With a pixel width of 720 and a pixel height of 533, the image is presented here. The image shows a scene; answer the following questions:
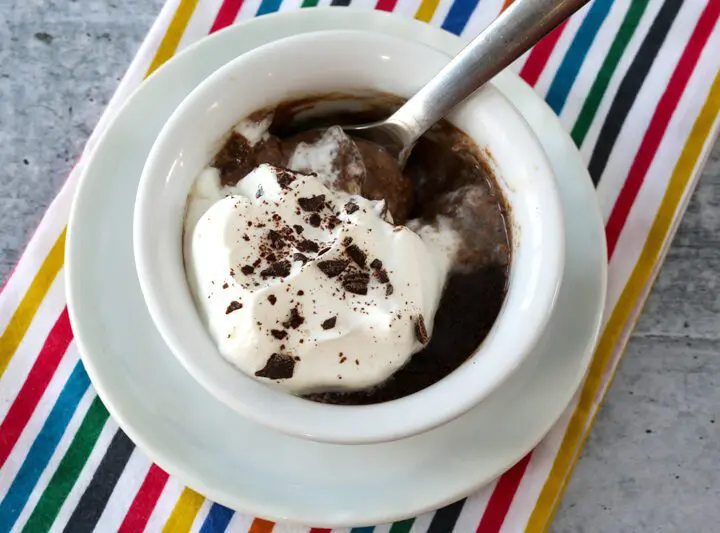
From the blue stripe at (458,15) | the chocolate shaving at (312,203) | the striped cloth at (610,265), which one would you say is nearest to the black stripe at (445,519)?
the striped cloth at (610,265)

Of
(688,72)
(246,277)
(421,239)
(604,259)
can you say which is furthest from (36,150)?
(688,72)

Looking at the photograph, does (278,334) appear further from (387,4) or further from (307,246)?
(387,4)

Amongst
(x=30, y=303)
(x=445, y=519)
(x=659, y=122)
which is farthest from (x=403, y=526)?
(x=659, y=122)

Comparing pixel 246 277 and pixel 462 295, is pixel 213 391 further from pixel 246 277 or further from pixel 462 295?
pixel 462 295

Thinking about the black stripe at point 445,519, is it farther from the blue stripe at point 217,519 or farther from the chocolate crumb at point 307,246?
the chocolate crumb at point 307,246

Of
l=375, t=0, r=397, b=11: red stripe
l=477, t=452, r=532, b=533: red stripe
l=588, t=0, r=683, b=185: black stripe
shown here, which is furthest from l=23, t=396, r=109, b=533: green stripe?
l=588, t=0, r=683, b=185: black stripe

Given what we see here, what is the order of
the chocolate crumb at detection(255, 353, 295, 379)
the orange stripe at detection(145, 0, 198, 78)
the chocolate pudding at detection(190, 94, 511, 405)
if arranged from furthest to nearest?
the orange stripe at detection(145, 0, 198, 78), the chocolate pudding at detection(190, 94, 511, 405), the chocolate crumb at detection(255, 353, 295, 379)

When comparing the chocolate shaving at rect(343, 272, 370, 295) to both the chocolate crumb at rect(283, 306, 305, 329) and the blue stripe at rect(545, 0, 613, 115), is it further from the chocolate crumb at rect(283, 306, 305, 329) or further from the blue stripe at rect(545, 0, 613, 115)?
the blue stripe at rect(545, 0, 613, 115)
